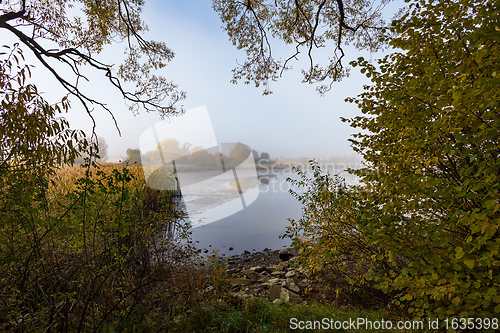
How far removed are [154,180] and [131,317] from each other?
7.83 m

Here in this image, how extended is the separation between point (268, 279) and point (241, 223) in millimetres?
6282

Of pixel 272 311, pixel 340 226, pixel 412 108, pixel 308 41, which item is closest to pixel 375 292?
pixel 340 226

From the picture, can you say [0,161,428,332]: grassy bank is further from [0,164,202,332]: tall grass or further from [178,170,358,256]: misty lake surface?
[178,170,358,256]: misty lake surface

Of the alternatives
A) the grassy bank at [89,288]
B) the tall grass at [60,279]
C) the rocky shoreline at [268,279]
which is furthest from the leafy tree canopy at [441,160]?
the rocky shoreline at [268,279]

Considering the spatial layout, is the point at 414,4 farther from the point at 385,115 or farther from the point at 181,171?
the point at 181,171

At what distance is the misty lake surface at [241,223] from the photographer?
9823 mm

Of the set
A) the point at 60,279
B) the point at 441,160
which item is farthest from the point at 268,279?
the point at 441,160

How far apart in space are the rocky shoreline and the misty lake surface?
90 cm

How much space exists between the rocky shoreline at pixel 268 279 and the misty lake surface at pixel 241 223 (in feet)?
2.95

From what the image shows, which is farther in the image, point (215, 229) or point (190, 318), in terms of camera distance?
point (215, 229)

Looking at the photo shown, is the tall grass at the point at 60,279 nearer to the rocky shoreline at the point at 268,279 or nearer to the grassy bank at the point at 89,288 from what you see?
the grassy bank at the point at 89,288

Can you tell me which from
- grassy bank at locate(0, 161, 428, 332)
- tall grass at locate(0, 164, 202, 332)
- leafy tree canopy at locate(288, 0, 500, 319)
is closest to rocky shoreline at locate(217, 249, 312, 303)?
grassy bank at locate(0, 161, 428, 332)

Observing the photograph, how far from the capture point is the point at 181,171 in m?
12.5

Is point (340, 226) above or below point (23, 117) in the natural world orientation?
below
